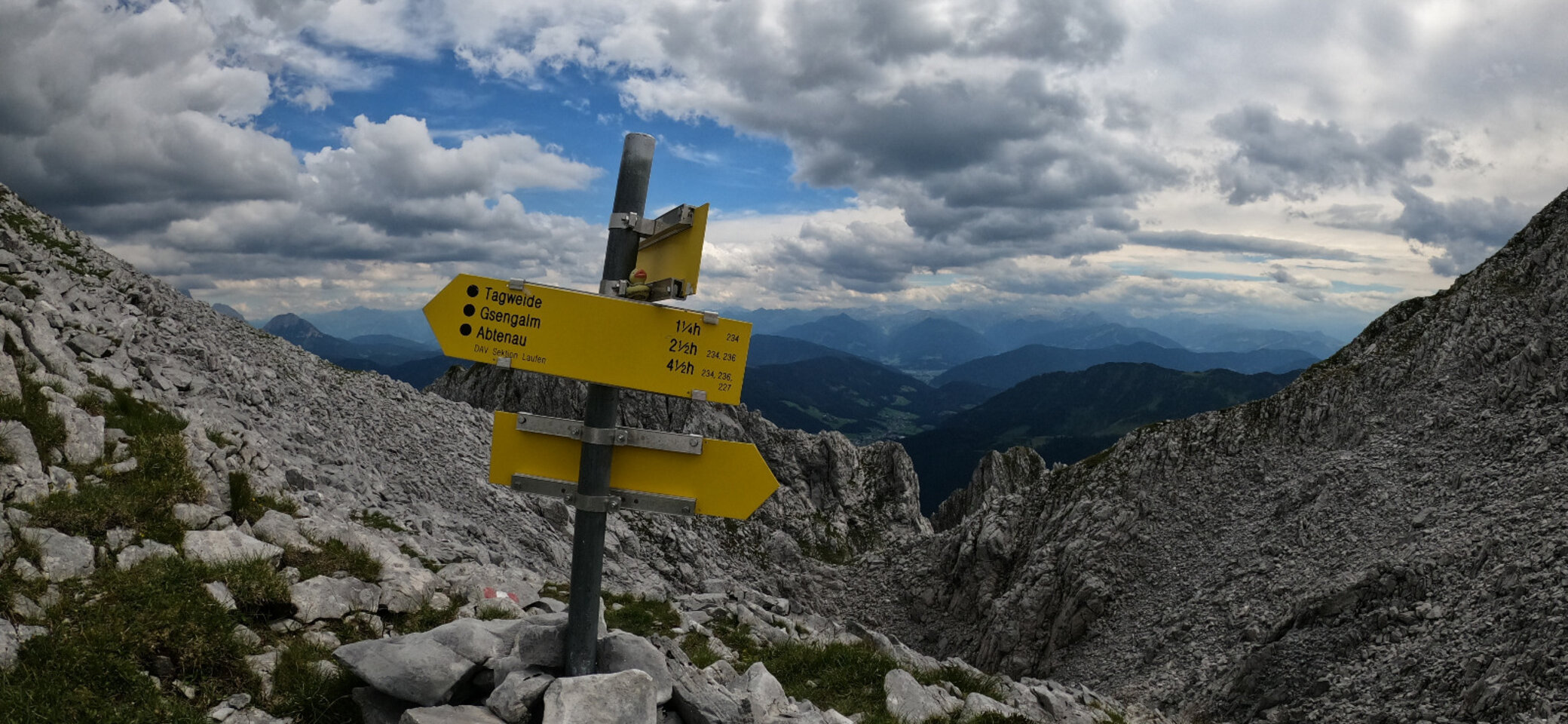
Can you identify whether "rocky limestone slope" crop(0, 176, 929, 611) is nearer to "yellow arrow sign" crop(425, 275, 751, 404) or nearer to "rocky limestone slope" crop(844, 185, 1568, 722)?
"yellow arrow sign" crop(425, 275, 751, 404)

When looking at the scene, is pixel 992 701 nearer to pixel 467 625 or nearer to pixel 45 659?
pixel 467 625

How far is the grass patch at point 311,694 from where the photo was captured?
7.50 metres

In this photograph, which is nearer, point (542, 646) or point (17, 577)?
point (542, 646)

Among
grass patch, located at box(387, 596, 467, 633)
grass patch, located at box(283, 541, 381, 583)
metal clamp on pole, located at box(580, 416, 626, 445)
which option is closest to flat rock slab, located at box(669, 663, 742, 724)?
metal clamp on pole, located at box(580, 416, 626, 445)

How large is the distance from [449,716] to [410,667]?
1007 mm

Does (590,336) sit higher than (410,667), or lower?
higher

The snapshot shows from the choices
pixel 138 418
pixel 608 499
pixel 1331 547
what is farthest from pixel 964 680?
pixel 1331 547

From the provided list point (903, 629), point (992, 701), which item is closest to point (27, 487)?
point (992, 701)

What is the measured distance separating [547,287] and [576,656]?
3833 mm

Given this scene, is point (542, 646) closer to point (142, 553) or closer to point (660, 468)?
point (660, 468)

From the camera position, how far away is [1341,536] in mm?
34375

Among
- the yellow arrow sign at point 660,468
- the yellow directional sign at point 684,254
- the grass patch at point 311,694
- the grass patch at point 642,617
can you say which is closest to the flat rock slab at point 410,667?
the grass patch at point 311,694

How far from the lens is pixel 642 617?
53.6 ft

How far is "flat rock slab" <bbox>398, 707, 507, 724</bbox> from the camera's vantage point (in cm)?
660
